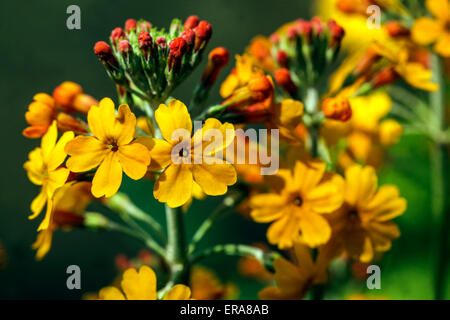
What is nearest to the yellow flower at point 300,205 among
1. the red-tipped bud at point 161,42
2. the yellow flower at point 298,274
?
the yellow flower at point 298,274

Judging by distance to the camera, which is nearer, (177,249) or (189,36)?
(189,36)

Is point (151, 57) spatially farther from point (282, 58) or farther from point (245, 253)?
point (245, 253)

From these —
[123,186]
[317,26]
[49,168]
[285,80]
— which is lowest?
[49,168]

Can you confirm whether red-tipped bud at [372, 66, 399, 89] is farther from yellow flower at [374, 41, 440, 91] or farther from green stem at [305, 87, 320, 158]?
green stem at [305, 87, 320, 158]

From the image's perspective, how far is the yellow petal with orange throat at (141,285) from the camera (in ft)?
4.94

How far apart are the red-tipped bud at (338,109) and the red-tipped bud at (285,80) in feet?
0.44

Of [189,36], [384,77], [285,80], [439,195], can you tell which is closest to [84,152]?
[189,36]

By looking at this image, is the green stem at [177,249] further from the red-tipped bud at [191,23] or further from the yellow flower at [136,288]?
the red-tipped bud at [191,23]

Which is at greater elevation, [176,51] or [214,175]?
[176,51]

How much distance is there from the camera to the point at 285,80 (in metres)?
1.71

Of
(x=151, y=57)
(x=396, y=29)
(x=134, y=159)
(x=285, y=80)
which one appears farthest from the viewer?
Result: (x=396, y=29)

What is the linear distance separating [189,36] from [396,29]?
3.12ft

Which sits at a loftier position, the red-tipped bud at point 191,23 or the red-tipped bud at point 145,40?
the red-tipped bud at point 191,23

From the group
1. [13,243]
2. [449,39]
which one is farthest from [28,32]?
[449,39]
